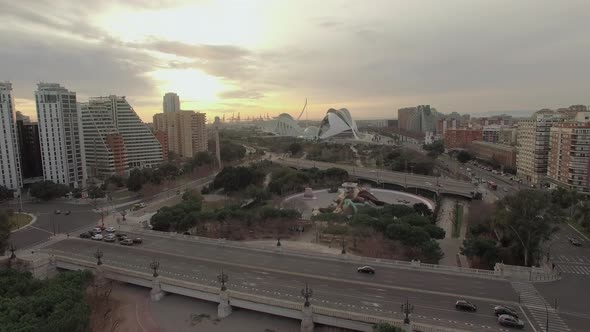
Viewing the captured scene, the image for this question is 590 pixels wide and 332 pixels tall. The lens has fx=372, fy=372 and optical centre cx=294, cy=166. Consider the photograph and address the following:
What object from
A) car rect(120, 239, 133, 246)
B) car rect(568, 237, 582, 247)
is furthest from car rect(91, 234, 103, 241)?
car rect(568, 237, 582, 247)

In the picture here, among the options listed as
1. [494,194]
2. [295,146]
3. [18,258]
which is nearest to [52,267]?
[18,258]

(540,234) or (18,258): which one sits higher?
(540,234)

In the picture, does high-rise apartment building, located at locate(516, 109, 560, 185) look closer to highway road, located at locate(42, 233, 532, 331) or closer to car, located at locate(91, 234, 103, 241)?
highway road, located at locate(42, 233, 532, 331)

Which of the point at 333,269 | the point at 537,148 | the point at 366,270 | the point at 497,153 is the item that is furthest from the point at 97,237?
the point at 497,153

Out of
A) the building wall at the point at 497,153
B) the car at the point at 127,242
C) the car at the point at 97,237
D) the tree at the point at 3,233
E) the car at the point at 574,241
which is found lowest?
the car at the point at 574,241

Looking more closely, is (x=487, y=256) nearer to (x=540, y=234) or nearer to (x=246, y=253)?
(x=540, y=234)

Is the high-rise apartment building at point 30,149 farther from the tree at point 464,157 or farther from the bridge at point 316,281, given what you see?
the tree at point 464,157

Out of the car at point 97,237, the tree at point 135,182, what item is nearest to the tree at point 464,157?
the tree at point 135,182
